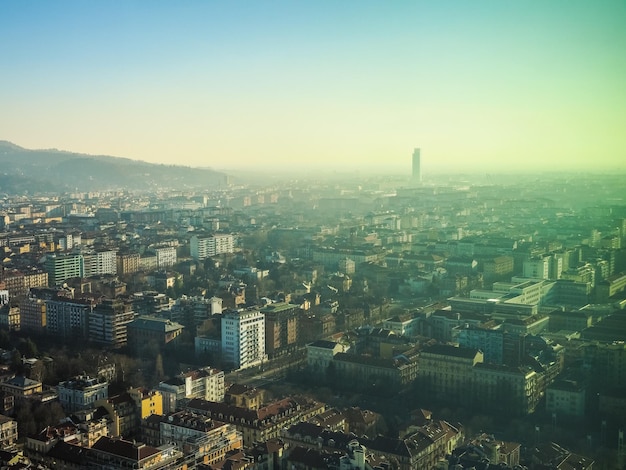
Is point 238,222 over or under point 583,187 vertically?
under

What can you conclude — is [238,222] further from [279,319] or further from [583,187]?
[279,319]

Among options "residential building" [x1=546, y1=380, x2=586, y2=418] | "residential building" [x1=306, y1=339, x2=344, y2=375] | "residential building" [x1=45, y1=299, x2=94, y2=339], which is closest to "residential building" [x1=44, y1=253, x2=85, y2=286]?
"residential building" [x1=45, y1=299, x2=94, y2=339]

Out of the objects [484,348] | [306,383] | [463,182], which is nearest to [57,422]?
[306,383]

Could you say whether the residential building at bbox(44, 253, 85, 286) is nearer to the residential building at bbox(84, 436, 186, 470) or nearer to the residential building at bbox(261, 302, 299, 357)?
the residential building at bbox(261, 302, 299, 357)

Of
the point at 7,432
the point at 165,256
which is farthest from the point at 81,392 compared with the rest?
the point at 165,256

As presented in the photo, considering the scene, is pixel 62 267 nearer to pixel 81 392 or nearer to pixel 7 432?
pixel 81 392

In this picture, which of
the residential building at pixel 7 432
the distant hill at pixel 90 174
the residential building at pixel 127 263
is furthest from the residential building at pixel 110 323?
the distant hill at pixel 90 174

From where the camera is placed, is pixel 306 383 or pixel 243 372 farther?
pixel 243 372
